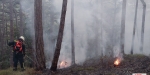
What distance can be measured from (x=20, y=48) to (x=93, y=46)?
19.2 m

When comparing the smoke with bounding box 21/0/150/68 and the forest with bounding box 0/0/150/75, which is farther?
the smoke with bounding box 21/0/150/68

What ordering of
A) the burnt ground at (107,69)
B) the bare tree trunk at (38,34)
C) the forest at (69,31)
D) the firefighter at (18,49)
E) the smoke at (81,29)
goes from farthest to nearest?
1. the smoke at (81,29)
2. the forest at (69,31)
3. the firefighter at (18,49)
4. the bare tree trunk at (38,34)
5. the burnt ground at (107,69)

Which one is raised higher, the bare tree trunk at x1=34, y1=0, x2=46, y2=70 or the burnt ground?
the bare tree trunk at x1=34, y1=0, x2=46, y2=70

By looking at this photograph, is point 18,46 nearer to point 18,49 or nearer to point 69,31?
point 18,49

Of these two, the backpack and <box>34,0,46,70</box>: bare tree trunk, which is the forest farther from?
<box>34,0,46,70</box>: bare tree trunk

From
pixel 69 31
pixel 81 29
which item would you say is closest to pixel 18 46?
pixel 69 31

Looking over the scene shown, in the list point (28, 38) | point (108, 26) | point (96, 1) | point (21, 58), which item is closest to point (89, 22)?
point (96, 1)

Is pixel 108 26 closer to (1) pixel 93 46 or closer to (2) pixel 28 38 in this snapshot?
(1) pixel 93 46

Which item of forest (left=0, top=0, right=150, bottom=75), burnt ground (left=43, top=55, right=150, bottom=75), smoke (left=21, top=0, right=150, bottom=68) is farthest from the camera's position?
smoke (left=21, top=0, right=150, bottom=68)

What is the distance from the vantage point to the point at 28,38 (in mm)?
25250

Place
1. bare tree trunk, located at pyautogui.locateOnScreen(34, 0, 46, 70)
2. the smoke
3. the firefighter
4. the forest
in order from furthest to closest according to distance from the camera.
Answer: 1. the smoke
2. the forest
3. the firefighter
4. bare tree trunk, located at pyautogui.locateOnScreen(34, 0, 46, 70)

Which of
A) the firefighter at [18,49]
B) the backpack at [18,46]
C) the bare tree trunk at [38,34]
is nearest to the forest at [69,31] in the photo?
the firefighter at [18,49]

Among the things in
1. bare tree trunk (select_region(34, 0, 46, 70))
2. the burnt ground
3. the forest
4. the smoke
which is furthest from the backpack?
the smoke

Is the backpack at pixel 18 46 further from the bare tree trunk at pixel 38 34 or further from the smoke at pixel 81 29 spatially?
the smoke at pixel 81 29
